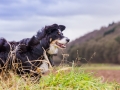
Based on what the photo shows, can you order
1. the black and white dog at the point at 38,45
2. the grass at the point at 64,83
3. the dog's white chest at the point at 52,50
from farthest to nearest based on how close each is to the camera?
the dog's white chest at the point at 52,50
the black and white dog at the point at 38,45
the grass at the point at 64,83

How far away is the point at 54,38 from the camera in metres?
9.20

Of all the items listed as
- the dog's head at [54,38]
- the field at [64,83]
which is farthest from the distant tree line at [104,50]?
the field at [64,83]

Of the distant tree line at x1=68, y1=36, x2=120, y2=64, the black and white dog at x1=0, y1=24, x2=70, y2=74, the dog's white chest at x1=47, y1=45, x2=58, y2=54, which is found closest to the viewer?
the black and white dog at x1=0, y1=24, x2=70, y2=74

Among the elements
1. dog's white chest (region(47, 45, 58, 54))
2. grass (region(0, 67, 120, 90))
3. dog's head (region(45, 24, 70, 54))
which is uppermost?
dog's head (region(45, 24, 70, 54))

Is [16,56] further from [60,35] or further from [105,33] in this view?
[105,33]

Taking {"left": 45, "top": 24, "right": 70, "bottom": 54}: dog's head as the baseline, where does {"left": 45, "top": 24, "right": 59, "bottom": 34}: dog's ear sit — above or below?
above

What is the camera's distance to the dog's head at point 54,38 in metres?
9.16

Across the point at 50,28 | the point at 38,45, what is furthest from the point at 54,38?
the point at 38,45

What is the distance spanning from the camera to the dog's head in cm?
916

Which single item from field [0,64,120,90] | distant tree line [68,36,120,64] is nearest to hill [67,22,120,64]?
distant tree line [68,36,120,64]

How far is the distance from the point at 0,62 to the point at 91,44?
3343cm

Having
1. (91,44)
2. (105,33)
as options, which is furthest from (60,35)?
(105,33)

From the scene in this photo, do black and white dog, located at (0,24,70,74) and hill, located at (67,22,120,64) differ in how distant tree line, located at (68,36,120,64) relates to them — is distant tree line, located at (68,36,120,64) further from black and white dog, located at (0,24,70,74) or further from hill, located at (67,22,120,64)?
black and white dog, located at (0,24,70,74)

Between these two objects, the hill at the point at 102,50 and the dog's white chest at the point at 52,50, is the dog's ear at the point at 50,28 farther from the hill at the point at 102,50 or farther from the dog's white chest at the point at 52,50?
the hill at the point at 102,50
